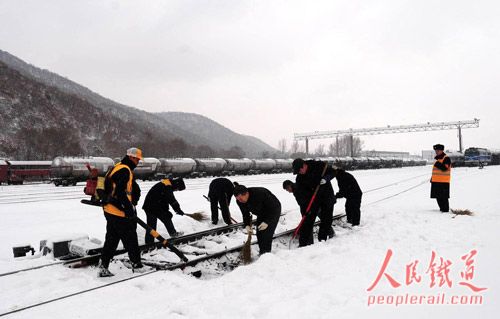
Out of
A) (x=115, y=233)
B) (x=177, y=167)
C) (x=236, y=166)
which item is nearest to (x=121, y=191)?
(x=115, y=233)

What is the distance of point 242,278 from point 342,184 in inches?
200

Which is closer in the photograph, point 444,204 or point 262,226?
point 262,226

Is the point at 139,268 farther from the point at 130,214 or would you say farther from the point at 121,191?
the point at 121,191

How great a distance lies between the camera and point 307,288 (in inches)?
173

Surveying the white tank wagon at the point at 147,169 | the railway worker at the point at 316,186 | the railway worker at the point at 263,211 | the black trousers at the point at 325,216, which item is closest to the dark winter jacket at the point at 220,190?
the railway worker at the point at 316,186

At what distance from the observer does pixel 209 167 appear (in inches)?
1416

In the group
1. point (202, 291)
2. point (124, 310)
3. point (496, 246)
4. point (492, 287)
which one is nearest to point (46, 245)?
point (124, 310)

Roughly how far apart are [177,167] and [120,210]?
2751 cm

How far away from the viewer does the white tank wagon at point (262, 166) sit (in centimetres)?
4227

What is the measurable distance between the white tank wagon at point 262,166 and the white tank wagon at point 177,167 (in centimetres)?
974

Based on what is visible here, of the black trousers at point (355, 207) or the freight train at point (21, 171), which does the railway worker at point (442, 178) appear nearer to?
the black trousers at point (355, 207)

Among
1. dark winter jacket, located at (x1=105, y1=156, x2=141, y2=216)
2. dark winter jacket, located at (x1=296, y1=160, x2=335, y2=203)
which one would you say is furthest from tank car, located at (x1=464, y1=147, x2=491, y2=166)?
dark winter jacket, located at (x1=105, y1=156, x2=141, y2=216)

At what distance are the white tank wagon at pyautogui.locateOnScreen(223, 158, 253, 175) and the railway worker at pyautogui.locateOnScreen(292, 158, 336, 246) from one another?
30.9 metres

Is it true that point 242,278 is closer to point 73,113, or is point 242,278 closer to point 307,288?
point 307,288
